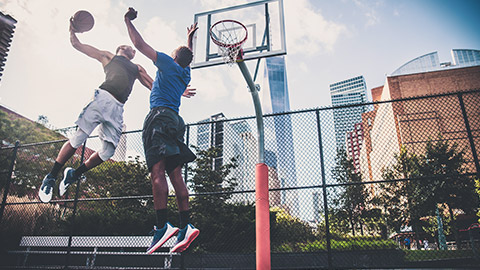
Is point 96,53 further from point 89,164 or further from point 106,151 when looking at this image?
point 89,164

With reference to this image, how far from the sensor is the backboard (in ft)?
18.3

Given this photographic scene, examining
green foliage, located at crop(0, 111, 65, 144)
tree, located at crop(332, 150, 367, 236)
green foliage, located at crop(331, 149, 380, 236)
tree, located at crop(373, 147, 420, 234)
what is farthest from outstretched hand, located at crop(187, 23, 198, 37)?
green foliage, located at crop(0, 111, 65, 144)

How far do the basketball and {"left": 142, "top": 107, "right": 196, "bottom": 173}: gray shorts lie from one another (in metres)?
1.53

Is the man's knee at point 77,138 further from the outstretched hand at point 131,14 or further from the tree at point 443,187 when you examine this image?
the tree at point 443,187

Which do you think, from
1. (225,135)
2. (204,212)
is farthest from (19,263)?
(225,135)

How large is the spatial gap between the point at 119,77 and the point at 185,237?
1982 mm

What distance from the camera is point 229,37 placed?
485cm

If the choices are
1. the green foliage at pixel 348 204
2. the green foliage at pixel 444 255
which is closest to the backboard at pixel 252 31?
the green foliage at pixel 348 204

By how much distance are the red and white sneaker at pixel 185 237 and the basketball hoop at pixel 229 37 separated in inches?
93.9

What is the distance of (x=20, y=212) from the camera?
28.9ft

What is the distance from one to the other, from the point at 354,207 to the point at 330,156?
8279 mm

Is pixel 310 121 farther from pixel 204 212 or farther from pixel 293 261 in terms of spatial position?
pixel 204 212

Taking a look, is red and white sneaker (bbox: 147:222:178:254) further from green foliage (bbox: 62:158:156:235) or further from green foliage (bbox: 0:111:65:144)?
green foliage (bbox: 0:111:65:144)

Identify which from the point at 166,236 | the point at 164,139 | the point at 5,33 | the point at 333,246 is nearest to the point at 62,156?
the point at 164,139
